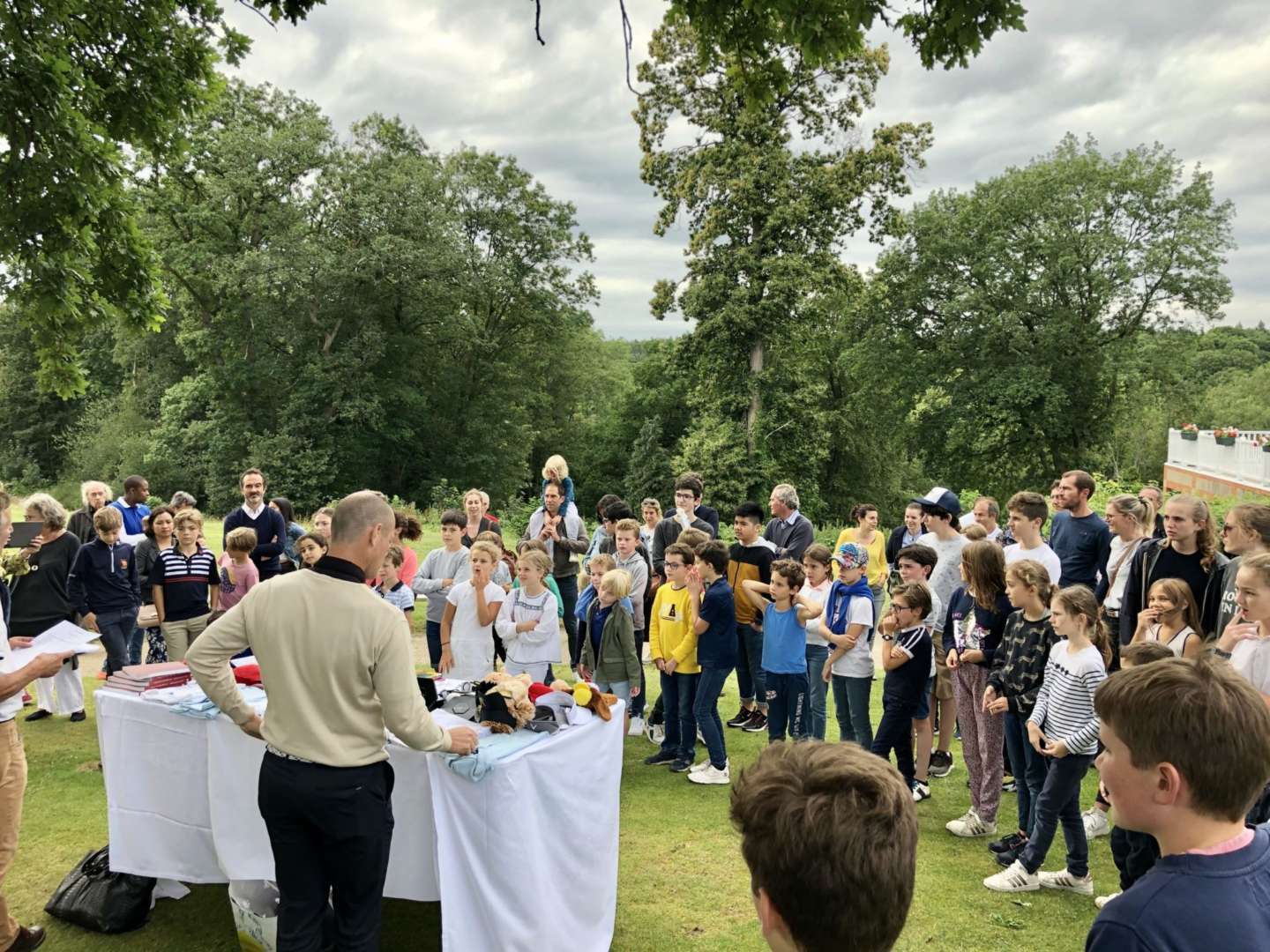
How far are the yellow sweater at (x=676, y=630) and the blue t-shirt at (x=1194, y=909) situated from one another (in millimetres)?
4695

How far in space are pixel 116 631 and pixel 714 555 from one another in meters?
5.04

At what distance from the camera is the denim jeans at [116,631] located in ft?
23.0

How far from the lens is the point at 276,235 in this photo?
26.7 metres

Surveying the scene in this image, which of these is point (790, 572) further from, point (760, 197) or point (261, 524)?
point (760, 197)

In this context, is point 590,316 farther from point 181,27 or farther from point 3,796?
point 3,796

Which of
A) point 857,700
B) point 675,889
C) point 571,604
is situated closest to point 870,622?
point 857,700

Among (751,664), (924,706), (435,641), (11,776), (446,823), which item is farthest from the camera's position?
(435,641)

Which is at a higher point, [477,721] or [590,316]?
[590,316]

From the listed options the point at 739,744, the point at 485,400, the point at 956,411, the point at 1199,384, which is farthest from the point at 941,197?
the point at 739,744

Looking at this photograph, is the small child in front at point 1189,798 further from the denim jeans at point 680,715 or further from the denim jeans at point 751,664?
the denim jeans at point 751,664

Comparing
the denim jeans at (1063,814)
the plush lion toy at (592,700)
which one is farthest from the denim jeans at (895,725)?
the plush lion toy at (592,700)

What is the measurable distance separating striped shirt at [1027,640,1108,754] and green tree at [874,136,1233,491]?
24.6 m

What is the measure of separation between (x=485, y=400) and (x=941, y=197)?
18123mm

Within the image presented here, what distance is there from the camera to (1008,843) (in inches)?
189
